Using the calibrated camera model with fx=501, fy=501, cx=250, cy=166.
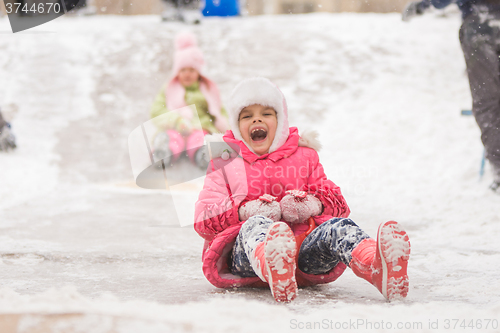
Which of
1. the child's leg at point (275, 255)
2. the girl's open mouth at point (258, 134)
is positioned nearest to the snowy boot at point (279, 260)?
the child's leg at point (275, 255)

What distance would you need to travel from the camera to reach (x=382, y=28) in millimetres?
9422

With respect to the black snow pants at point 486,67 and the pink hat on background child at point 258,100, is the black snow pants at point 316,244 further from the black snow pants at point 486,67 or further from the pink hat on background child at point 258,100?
the black snow pants at point 486,67

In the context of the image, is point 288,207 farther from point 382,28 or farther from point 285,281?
point 382,28

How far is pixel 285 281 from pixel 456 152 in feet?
14.5

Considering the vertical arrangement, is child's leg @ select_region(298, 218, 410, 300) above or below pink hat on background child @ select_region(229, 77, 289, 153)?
below

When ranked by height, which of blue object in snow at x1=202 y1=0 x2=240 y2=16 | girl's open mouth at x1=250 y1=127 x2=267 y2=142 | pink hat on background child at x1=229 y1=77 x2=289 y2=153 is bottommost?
girl's open mouth at x1=250 y1=127 x2=267 y2=142

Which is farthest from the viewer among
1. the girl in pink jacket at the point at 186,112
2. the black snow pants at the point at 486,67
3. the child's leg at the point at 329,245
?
the girl in pink jacket at the point at 186,112

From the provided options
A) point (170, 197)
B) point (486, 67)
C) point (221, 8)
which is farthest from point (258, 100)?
point (221, 8)

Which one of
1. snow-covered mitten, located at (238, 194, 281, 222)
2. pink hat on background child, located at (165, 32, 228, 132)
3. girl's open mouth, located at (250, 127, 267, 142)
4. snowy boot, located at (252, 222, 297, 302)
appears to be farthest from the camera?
pink hat on background child, located at (165, 32, 228, 132)

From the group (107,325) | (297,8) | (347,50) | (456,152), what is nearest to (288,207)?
(107,325)

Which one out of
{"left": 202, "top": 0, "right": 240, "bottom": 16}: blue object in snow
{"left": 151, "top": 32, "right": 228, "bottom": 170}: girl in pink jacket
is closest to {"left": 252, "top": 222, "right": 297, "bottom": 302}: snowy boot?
{"left": 151, "top": 32, "right": 228, "bottom": 170}: girl in pink jacket

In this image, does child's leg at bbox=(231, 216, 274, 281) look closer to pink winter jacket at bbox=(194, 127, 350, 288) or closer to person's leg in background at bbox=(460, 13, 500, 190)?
pink winter jacket at bbox=(194, 127, 350, 288)

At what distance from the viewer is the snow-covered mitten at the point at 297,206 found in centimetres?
210

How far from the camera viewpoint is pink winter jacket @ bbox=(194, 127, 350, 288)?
6.91 ft
